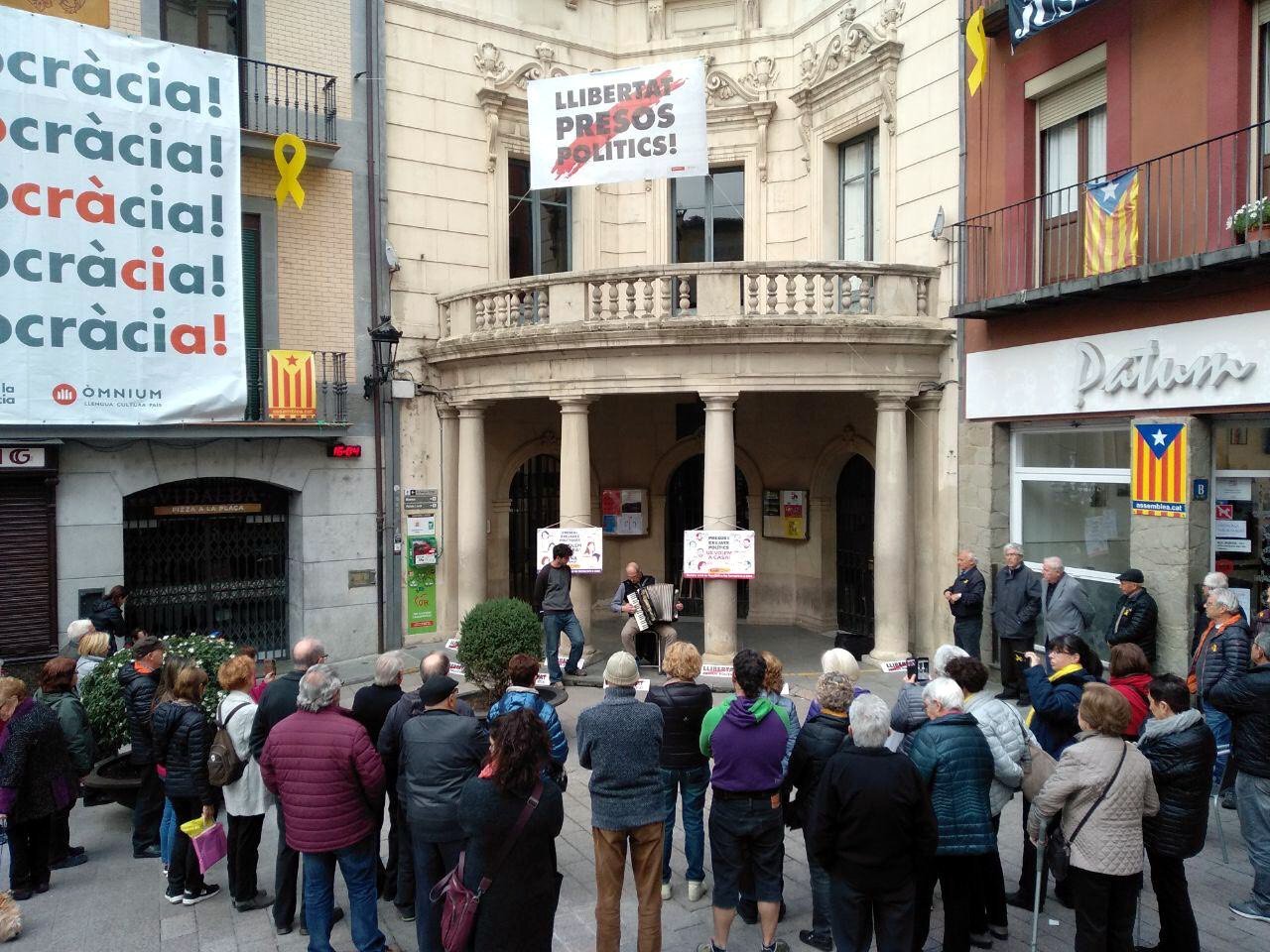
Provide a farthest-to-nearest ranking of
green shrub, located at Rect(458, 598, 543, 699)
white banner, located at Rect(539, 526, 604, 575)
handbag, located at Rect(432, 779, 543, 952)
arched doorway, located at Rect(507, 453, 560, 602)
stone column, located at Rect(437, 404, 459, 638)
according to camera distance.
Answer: arched doorway, located at Rect(507, 453, 560, 602) < stone column, located at Rect(437, 404, 459, 638) < white banner, located at Rect(539, 526, 604, 575) < green shrub, located at Rect(458, 598, 543, 699) < handbag, located at Rect(432, 779, 543, 952)

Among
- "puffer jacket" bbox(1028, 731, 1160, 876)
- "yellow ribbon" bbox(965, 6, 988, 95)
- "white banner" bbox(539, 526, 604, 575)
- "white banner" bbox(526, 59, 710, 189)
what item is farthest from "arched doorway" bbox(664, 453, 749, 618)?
"puffer jacket" bbox(1028, 731, 1160, 876)

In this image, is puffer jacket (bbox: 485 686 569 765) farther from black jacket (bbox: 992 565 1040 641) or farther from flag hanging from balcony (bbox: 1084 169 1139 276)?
flag hanging from balcony (bbox: 1084 169 1139 276)

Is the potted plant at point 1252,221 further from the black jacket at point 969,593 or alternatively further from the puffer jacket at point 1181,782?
the puffer jacket at point 1181,782

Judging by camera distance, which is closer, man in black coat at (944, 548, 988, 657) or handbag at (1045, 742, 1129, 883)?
handbag at (1045, 742, 1129, 883)

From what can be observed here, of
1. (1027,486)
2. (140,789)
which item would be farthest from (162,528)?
(1027,486)

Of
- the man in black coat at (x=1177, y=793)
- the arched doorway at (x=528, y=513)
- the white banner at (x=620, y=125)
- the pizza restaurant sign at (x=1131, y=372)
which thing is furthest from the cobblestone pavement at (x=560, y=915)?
the arched doorway at (x=528, y=513)

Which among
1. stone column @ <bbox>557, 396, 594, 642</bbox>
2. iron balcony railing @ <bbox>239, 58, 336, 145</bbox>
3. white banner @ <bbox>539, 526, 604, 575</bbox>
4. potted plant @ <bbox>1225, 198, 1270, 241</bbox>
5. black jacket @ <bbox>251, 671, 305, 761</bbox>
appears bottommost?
black jacket @ <bbox>251, 671, 305, 761</bbox>

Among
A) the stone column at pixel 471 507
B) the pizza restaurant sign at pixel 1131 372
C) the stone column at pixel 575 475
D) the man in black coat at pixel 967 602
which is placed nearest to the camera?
the pizza restaurant sign at pixel 1131 372

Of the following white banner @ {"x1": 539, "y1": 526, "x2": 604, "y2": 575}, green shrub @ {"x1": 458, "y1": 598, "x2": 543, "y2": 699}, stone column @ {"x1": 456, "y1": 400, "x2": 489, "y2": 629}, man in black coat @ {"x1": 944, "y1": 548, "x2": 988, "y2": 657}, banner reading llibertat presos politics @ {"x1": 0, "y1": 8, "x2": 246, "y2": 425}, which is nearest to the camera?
green shrub @ {"x1": 458, "y1": 598, "x2": 543, "y2": 699}

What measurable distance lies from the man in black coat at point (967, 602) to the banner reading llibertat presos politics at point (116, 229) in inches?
399

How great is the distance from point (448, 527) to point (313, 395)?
10.5ft

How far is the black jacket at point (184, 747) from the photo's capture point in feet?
20.4

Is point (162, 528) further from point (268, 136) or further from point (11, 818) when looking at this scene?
point (11, 818)

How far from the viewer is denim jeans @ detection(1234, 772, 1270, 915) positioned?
6.09 m
